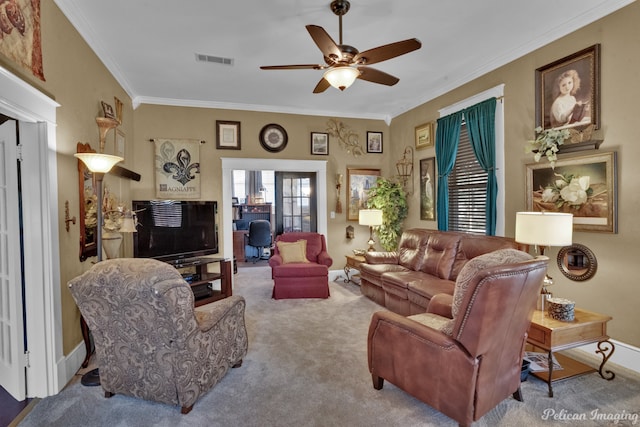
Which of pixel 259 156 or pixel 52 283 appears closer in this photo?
pixel 52 283

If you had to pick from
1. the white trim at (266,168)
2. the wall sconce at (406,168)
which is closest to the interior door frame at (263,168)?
the white trim at (266,168)

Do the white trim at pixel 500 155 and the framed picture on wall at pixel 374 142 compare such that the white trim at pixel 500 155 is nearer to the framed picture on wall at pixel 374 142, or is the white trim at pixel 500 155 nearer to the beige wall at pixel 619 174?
the beige wall at pixel 619 174

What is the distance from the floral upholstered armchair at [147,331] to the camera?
6.55 ft

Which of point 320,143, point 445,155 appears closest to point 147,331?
point 445,155

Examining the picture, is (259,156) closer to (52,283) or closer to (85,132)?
(85,132)

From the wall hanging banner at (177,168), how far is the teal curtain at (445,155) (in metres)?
3.66

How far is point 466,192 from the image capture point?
15.0 ft

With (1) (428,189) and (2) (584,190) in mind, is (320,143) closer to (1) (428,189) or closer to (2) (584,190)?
(1) (428,189)

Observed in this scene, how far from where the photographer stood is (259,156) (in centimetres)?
573

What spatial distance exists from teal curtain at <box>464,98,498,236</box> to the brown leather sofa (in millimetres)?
395

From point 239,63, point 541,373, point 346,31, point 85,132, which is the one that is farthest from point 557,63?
point 85,132

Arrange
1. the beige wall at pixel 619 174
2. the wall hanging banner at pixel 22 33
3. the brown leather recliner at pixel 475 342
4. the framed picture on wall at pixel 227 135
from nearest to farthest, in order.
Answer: the brown leather recliner at pixel 475 342 < the wall hanging banner at pixel 22 33 < the beige wall at pixel 619 174 < the framed picture on wall at pixel 227 135

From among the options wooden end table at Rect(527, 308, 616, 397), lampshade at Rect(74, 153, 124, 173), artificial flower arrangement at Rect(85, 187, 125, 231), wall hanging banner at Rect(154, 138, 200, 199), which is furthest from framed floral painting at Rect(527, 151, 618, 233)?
wall hanging banner at Rect(154, 138, 200, 199)

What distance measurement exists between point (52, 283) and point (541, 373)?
11.8 ft
